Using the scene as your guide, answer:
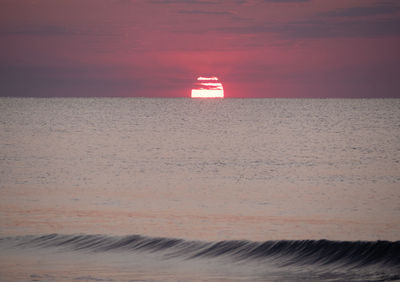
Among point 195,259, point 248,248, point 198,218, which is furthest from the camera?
point 198,218

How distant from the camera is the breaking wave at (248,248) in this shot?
21.0 metres

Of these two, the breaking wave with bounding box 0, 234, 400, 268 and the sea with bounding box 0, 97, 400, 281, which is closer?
the sea with bounding box 0, 97, 400, 281

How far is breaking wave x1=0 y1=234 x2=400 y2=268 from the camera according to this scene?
21047mm

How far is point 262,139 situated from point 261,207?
44.7 meters

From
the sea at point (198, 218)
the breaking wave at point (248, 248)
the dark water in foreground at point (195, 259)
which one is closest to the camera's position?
the dark water in foreground at point (195, 259)

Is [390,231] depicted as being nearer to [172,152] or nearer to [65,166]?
[65,166]

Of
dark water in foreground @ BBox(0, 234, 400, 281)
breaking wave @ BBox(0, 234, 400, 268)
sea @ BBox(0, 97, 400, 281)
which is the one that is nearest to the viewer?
dark water in foreground @ BBox(0, 234, 400, 281)

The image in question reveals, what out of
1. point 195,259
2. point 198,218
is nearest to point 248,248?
point 195,259

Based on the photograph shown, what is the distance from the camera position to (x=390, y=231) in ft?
80.6

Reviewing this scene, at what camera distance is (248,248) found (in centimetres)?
2225

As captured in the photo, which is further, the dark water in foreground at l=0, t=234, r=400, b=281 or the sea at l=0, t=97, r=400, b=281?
the sea at l=0, t=97, r=400, b=281

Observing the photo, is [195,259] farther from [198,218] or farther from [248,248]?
[198,218]

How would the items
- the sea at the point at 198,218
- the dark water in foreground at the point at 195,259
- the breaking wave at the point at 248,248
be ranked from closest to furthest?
1. the dark water in foreground at the point at 195,259
2. the sea at the point at 198,218
3. the breaking wave at the point at 248,248

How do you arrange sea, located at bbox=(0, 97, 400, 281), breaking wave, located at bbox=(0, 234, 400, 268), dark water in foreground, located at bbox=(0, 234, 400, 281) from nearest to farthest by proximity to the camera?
dark water in foreground, located at bbox=(0, 234, 400, 281) < sea, located at bbox=(0, 97, 400, 281) < breaking wave, located at bbox=(0, 234, 400, 268)
